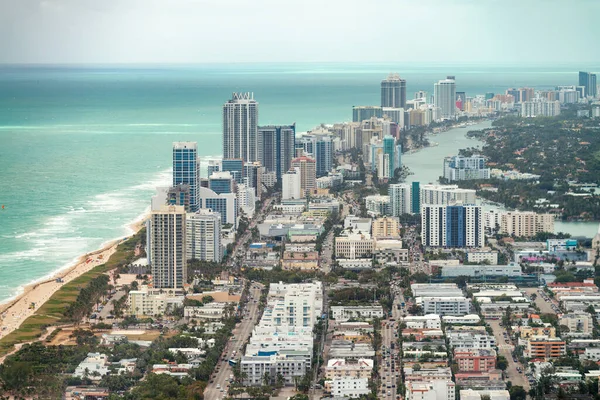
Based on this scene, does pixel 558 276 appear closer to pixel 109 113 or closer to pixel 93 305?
pixel 93 305

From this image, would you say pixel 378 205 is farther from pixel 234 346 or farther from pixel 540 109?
pixel 540 109

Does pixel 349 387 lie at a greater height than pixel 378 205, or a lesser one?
lesser

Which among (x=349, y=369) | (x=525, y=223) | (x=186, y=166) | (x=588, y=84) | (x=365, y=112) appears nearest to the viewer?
(x=349, y=369)

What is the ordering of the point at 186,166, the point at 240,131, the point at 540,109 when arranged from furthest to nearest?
the point at 540,109 < the point at 240,131 < the point at 186,166

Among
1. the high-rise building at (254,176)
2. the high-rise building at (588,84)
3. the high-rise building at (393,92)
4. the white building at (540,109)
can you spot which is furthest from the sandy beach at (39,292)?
the high-rise building at (588,84)

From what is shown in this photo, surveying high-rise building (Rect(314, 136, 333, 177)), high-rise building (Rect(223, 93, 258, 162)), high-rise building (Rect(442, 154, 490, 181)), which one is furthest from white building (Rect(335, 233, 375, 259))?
high-rise building (Rect(314, 136, 333, 177))

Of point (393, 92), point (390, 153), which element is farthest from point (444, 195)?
point (393, 92)

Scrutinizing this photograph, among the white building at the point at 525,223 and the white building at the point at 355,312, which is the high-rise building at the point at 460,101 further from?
the white building at the point at 355,312
